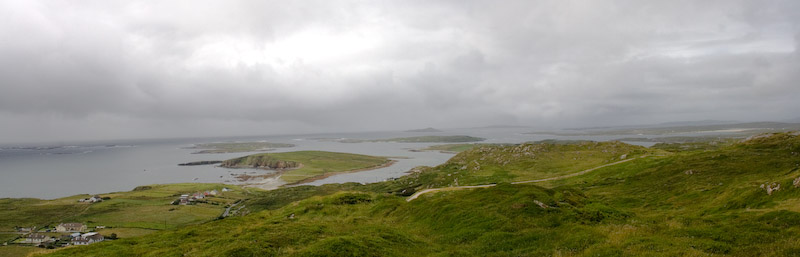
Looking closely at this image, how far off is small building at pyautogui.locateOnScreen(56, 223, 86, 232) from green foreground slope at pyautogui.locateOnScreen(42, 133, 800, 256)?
9333 cm

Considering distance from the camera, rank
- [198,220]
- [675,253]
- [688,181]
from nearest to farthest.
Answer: [675,253] < [688,181] < [198,220]

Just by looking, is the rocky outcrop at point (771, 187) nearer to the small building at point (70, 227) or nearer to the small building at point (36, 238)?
the small building at point (36, 238)

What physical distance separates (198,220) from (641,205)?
12912 cm

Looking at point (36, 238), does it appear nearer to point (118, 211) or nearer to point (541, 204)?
point (118, 211)

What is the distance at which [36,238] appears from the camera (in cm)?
10006

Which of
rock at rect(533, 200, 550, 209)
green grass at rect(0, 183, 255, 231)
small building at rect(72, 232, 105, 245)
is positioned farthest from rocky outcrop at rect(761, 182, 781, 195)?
green grass at rect(0, 183, 255, 231)

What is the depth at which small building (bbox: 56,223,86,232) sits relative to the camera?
4365 inches

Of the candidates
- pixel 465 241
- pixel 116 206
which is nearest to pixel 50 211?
pixel 116 206

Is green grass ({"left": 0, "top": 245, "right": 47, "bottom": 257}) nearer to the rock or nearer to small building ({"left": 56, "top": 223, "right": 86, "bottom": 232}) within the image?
small building ({"left": 56, "top": 223, "right": 86, "bottom": 232})

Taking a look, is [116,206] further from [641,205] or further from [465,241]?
[641,205]

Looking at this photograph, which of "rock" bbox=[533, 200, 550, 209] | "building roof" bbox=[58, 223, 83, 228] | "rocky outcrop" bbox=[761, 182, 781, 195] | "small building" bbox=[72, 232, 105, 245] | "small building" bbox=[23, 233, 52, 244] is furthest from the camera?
"building roof" bbox=[58, 223, 83, 228]

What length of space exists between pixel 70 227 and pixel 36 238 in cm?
1238

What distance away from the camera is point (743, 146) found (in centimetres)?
8006

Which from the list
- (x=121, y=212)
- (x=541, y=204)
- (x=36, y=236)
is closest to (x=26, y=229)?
(x=36, y=236)
